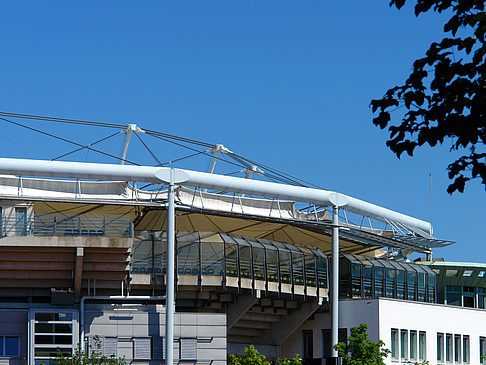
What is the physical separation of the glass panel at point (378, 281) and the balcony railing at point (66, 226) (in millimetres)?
17973

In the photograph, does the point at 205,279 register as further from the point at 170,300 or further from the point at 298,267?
the point at 298,267

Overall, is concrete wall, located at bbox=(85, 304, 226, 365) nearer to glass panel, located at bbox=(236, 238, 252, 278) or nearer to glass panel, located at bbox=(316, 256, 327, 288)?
glass panel, located at bbox=(236, 238, 252, 278)

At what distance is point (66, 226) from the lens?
45.8m

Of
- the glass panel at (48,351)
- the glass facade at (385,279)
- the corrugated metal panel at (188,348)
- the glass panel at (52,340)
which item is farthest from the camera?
the glass facade at (385,279)

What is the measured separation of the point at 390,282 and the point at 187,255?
14.4m

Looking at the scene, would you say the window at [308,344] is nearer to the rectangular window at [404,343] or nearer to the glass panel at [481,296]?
the rectangular window at [404,343]

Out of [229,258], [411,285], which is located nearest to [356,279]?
[411,285]

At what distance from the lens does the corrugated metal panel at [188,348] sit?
159 ft

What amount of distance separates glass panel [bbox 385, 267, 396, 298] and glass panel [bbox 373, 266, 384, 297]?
449 millimetres

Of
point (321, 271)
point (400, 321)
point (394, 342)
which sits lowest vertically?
point (394, 342)

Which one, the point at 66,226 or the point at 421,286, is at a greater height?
the point at 66,226

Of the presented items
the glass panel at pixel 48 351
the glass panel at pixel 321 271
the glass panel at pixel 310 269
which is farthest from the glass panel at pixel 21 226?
the glass panel at pixel 321 271

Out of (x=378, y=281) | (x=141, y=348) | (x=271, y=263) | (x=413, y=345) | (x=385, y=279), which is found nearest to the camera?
(x=141, y=348)

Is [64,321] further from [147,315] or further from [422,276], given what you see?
[422,276]
